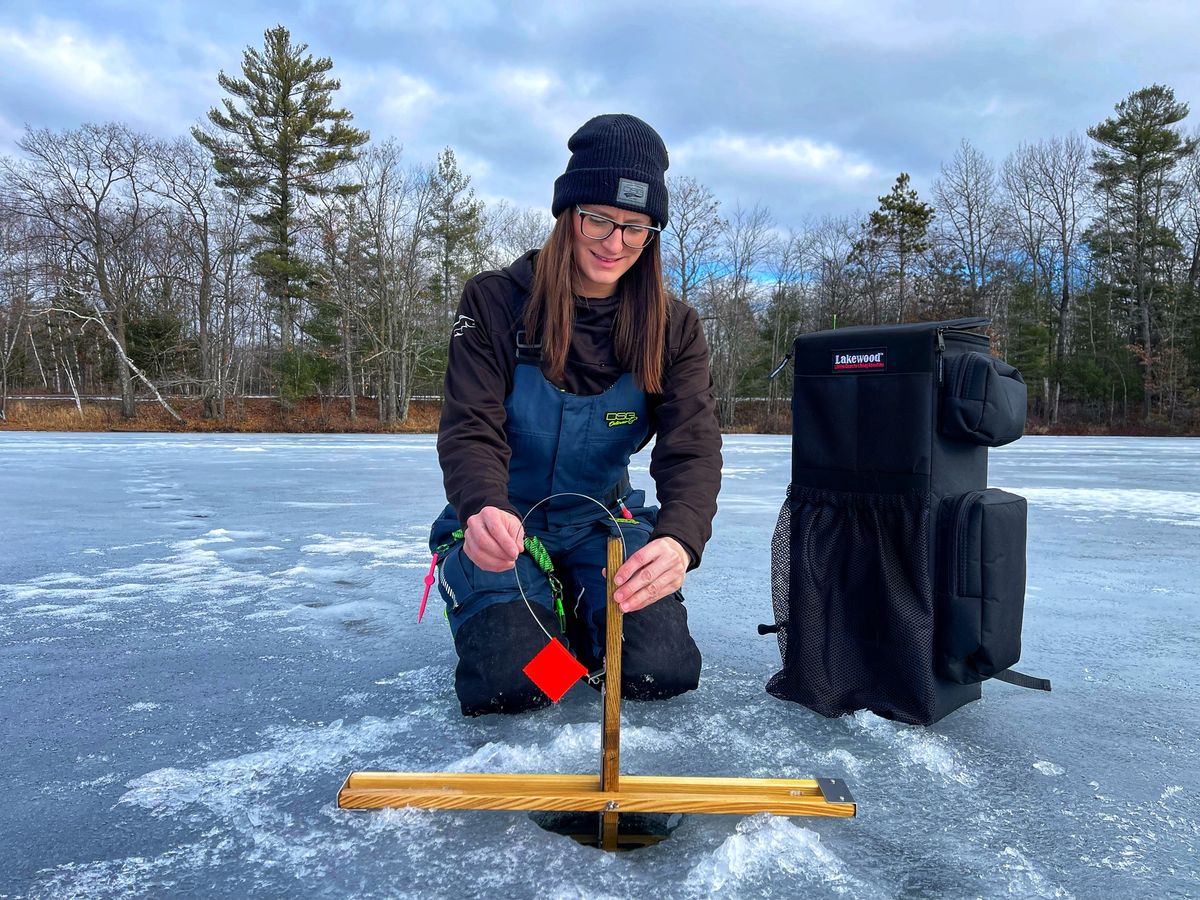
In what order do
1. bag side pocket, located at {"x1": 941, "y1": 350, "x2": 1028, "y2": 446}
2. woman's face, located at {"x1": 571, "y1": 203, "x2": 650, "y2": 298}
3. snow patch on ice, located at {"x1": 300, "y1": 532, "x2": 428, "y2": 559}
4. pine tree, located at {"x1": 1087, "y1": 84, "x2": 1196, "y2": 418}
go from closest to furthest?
1. bag side pocket, located at {"x1": 941, "y1": 350, "x2": 1028, "y2": 446}
2. woman's face, located at {"x1": 571, "y1": 203, "x2": 650, "y2": 298}
3. snow patch on ice, located at {"x1": 300, "y1": 532, "x2": 428, "y2": 559}
4. pine tree, located at {"x1": 1087, "y1": 84, "x2": 1196, "y2": 418}

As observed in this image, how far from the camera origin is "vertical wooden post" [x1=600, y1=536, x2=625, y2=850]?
46.6 inches

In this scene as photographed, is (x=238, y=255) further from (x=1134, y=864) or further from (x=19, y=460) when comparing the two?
(x=1134, y=864)

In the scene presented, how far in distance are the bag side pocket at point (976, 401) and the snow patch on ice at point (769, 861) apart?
3.05 ft

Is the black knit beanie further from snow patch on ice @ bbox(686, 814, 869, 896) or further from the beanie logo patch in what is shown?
snow patch on ice @ bbox(686, 814, 869, 896)

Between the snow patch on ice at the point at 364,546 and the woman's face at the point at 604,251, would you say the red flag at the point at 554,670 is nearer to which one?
the woman's face at the point at 604,251

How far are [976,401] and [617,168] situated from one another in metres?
0.96

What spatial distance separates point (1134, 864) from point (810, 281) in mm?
32187

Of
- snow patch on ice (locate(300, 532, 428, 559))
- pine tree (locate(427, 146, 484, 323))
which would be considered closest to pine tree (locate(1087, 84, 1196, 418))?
pine tree (locate(427, 146, 484, 323))

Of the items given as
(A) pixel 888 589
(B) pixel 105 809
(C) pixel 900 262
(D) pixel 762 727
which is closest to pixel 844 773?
(D) pixel 762 727

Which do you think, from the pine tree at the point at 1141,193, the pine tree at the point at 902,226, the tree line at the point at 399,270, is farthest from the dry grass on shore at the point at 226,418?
the pine tree at the point at 1141,193

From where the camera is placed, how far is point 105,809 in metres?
1.29

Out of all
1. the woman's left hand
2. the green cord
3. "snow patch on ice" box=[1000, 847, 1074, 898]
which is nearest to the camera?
"snow patch on ice" box=[1000, 847, 1074, 898]

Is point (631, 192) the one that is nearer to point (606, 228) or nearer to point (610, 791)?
point (606, 228)

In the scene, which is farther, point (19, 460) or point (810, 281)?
point (810, 281)
